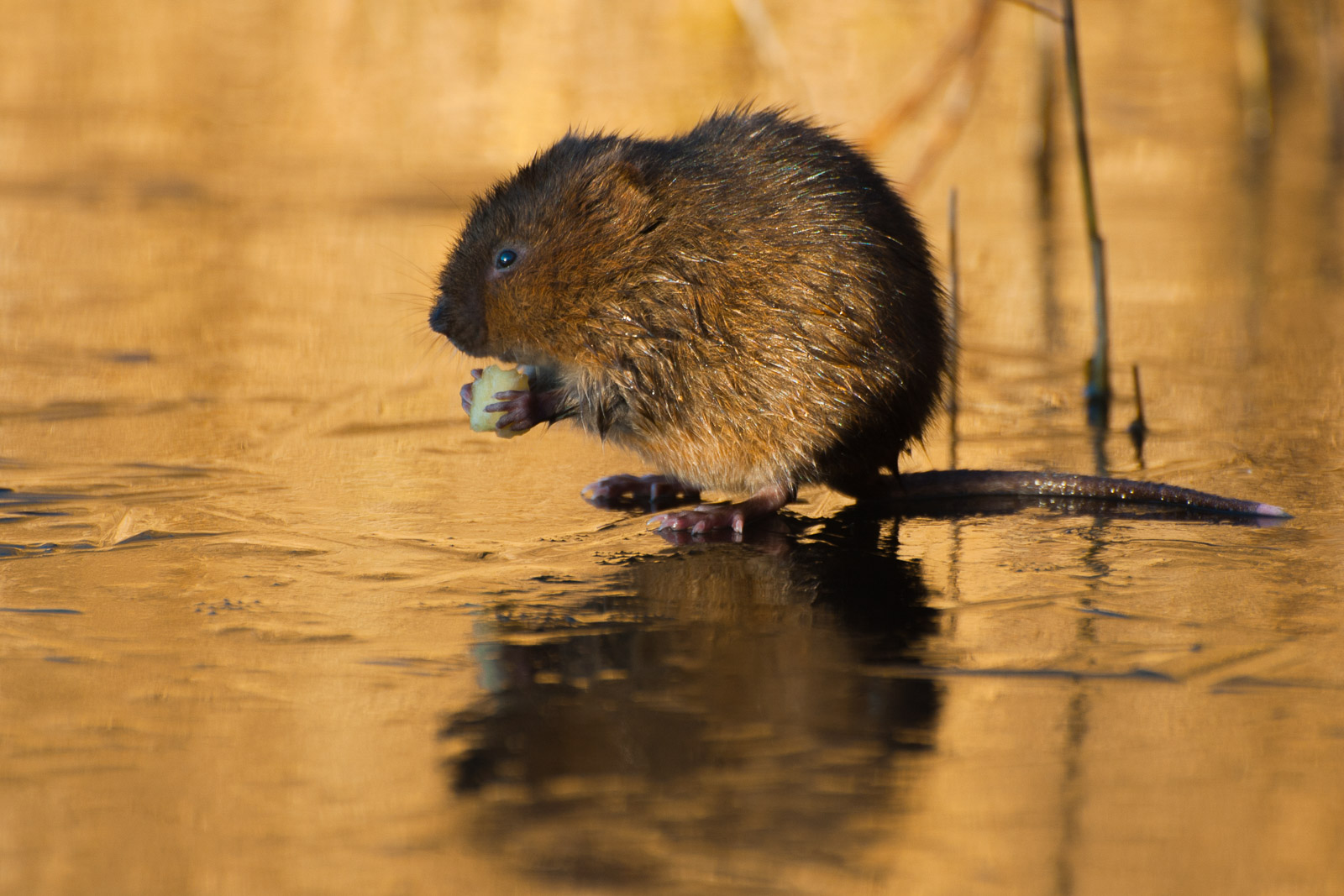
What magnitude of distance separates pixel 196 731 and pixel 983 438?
304 centimetres

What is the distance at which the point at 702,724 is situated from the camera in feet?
9.11

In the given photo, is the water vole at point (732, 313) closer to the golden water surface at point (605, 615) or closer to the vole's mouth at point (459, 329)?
the vole's mouth at point (459, 329)

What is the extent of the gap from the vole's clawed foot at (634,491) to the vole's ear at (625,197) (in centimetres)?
75

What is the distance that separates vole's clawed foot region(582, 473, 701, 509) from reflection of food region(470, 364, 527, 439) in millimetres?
303

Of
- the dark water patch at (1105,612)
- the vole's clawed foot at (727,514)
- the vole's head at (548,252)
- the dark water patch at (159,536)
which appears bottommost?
the dark water patch at (1105,612)

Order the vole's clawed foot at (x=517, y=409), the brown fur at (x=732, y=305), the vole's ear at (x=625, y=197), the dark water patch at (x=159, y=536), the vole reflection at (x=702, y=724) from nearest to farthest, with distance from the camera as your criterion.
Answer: the vole reflection at (x=702, y=724) < the dark water patch at (x=159, y=536) < the brown fur at (x=732, y=305) < the vole's ear at (x=625, y=197) < the vole's clawed foot at (x=517, y=409)

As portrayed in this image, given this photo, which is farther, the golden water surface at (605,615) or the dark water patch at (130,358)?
the dark water patch at (130,358)

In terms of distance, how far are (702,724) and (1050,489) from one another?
1861 mm

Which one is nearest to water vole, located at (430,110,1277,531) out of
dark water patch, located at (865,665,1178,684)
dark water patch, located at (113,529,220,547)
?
dark water patch, located at (113,529,220,547)

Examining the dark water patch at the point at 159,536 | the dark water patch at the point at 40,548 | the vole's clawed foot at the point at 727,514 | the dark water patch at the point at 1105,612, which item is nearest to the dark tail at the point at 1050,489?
the vole's clawed foot at the point at 727,514

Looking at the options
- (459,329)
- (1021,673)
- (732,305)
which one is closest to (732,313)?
(732,305)

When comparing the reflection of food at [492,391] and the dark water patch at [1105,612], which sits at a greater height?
the reflection of food at [492,391]

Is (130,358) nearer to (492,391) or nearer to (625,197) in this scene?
(492,391)

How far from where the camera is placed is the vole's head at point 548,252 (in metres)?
4.16
